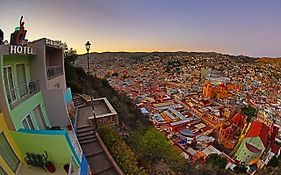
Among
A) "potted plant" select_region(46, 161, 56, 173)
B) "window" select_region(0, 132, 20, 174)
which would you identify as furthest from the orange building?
"window" select_region(0, 132, 20, 174)

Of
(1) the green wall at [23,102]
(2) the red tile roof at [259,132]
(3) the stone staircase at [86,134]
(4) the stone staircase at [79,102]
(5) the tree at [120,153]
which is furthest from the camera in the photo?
(2) the red tile roof at [259,132]

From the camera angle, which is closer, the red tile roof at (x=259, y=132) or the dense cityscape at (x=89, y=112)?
the dense cityscape at (x=89, y=112)

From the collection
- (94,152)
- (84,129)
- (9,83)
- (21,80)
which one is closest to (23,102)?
(9,83)

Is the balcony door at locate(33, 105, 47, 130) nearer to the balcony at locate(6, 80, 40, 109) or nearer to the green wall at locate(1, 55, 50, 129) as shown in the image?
the green wall at locate(1, 55, 50, 129)

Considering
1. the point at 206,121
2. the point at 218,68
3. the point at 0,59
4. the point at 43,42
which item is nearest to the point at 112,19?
the point at 43,42

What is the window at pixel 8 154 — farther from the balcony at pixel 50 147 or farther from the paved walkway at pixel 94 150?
the paved walkway at pixel 94 150

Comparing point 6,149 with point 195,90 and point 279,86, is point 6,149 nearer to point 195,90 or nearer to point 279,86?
point 195,90

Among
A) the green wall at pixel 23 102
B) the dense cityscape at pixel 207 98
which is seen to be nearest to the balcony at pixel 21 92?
the green wall at pixel 23 102

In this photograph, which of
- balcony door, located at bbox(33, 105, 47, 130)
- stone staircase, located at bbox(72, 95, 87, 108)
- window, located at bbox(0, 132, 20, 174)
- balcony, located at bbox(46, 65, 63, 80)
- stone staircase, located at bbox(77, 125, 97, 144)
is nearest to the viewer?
window, located at bbox(0, 132, 20, 174)

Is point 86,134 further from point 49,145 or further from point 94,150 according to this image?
point 49,145
